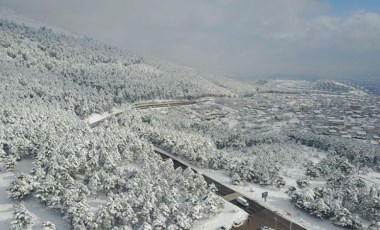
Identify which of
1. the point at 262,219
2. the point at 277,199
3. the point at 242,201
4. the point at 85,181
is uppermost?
the point at 85,181

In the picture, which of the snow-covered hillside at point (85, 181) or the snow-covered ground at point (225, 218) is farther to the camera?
the snow-covered ground at point (225, 218)

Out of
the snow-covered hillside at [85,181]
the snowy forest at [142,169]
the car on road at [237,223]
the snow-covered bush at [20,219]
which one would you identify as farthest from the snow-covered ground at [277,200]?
the snow-covered bush at [20,219]

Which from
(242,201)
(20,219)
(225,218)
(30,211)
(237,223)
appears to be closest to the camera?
(20,219)

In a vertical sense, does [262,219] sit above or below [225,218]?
below

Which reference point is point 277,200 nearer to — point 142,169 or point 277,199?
point 277,199

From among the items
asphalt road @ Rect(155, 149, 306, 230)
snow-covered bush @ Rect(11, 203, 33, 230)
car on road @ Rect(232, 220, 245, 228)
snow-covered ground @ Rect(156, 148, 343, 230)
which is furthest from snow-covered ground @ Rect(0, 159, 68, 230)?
snow-covered ground @ Rect(156, 148, 343, 230)

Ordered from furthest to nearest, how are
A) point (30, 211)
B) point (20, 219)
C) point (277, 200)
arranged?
point (277, 200), point (30, 211), point (20, 219)

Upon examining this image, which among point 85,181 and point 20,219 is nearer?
point 20,219

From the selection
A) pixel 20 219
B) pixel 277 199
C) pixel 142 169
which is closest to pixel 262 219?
pixel 277 199

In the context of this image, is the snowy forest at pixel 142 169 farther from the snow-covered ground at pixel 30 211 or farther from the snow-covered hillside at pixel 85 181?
the snow-covered ground at pixel 30 211

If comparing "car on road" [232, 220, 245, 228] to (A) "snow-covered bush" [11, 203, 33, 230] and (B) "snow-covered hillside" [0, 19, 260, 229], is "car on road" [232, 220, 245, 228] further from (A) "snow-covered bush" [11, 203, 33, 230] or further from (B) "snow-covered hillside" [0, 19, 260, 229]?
(A) "snow-covered bush" [11, 203, 33, 230]
